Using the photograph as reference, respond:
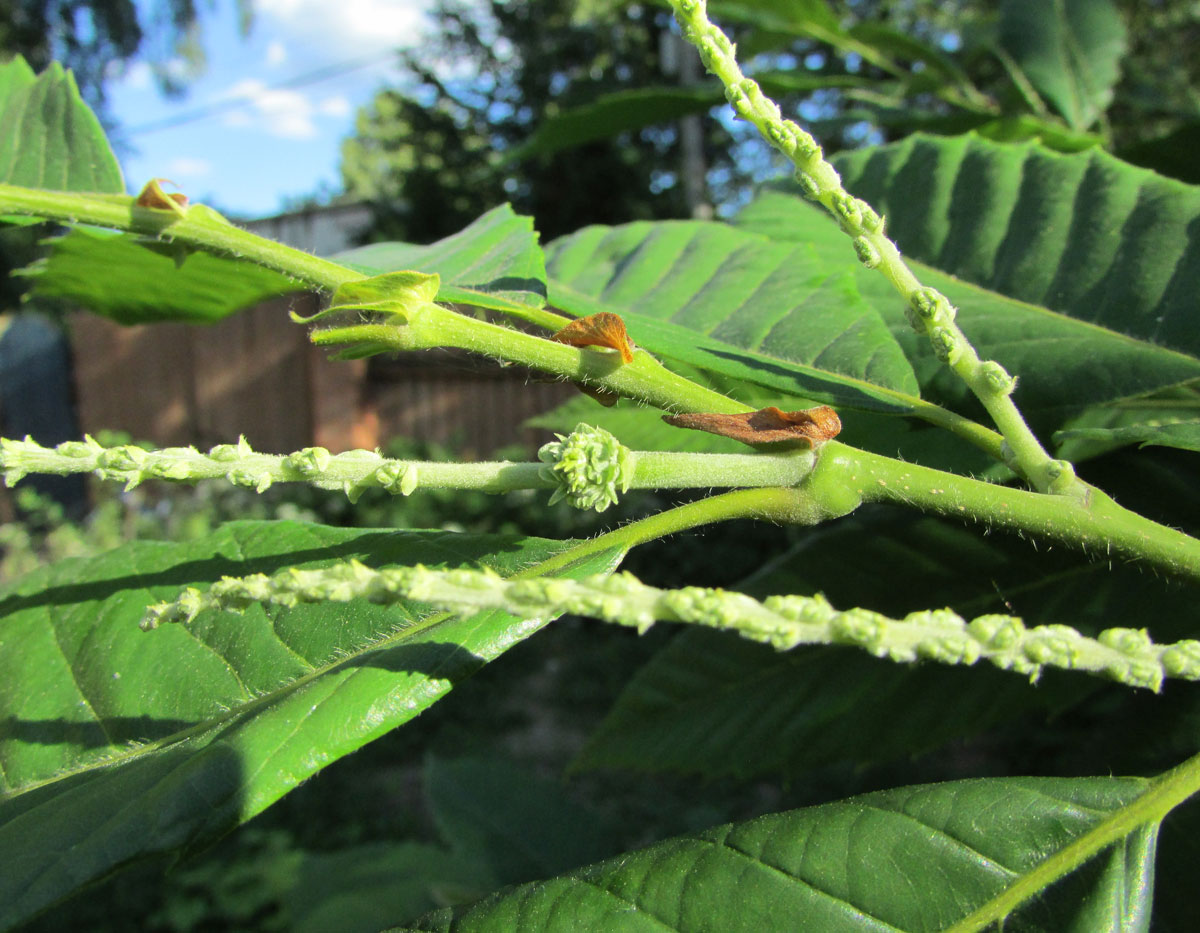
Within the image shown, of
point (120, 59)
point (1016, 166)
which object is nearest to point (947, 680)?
point (1016, 166)

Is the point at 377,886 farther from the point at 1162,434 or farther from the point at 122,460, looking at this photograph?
the point at 1162,434

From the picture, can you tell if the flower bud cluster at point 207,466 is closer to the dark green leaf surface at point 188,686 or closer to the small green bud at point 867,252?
the dark green leaf surface at point 188,686

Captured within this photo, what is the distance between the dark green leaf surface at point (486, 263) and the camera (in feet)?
2.42

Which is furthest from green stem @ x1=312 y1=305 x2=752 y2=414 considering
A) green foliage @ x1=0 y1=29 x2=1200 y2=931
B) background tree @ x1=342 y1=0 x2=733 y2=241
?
background tree @ x1=342 y1=0 x2=733 y2=241

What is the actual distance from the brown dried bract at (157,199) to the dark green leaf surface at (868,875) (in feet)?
1.76

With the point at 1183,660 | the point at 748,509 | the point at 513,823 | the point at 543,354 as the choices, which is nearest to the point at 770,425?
the point at 748,509

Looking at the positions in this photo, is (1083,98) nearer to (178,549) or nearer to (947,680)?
(947,680)

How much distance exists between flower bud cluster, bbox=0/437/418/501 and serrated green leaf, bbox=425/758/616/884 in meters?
1.43

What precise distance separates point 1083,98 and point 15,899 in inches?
81.2

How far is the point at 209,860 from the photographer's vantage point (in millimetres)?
4184

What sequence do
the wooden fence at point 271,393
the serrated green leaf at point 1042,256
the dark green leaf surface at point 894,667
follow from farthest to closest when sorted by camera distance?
the wooden fence at point 271,393 → the dark green leaf surface at point 894,667 → the serrated green leaf at point 1042,256

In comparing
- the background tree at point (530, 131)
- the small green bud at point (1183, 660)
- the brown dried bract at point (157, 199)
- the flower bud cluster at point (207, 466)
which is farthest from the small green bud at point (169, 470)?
the background tree at point (530, 131)

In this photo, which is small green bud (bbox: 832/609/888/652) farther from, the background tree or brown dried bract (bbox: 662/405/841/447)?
the background tree

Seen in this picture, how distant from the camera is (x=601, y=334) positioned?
22.7 inches
